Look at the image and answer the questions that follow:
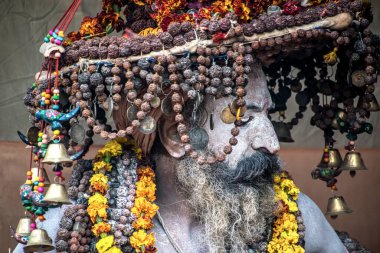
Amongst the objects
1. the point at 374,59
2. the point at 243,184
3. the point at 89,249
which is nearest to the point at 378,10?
the point at 374,59

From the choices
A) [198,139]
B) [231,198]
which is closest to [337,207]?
[231,198]

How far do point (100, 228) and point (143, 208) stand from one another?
0.20 meters

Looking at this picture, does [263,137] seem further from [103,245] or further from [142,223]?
[103,245]

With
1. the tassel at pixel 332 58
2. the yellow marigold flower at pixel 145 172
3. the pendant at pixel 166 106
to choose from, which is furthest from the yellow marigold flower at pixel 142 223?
the tassel at pixel 332 58

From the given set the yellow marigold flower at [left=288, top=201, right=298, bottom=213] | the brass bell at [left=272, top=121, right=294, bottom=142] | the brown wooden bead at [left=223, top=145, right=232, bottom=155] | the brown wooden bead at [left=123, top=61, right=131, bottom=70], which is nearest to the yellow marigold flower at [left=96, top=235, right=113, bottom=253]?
the brown wooden bead at [left=223, top=145, right=232, bottom=155]

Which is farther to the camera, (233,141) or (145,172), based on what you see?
(145,172)

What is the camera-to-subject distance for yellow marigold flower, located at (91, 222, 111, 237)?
12.6 ft

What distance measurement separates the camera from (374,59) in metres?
4.03

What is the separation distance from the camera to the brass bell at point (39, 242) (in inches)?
144

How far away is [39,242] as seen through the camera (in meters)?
3.66

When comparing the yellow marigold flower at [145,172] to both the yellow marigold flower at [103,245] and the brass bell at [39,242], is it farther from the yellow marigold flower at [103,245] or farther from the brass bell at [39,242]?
the brass bell at [39,242]

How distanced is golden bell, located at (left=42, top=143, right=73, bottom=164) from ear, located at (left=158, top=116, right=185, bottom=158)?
540mm

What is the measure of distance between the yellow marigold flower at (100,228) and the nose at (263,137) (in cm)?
66

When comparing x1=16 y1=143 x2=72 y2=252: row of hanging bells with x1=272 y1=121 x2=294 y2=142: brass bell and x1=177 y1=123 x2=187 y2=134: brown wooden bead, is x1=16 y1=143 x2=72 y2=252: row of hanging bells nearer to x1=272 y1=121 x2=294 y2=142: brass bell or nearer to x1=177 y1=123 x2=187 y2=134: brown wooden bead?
x1=177 y1=123 x2=187 y2=134: brown wooden bead
